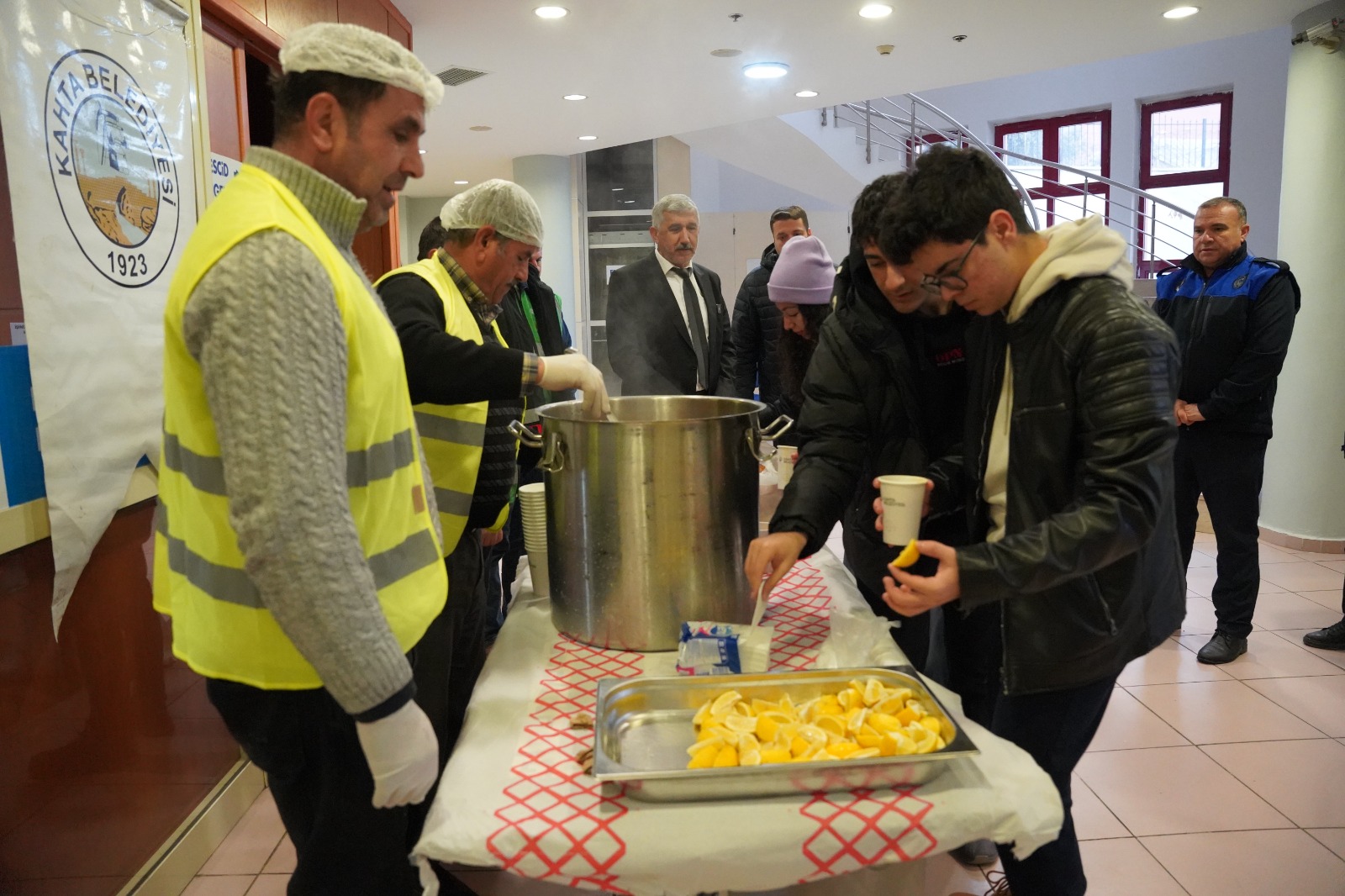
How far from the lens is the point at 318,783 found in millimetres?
1252

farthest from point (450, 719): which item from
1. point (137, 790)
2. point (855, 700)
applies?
point (855, 700)

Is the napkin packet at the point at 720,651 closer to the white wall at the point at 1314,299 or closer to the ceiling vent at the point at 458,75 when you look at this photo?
the white wall at the point at 1314,299

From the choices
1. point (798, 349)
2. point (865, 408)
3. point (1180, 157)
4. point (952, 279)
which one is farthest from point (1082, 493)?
point (1180, 157)

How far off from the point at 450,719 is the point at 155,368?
1060 millimetres

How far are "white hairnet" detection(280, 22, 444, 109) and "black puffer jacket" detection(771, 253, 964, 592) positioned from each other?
37.6 inches

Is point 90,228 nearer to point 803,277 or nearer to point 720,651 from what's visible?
point 720,651

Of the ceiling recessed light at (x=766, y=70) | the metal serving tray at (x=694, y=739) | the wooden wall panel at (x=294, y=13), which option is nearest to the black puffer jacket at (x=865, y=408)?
the metal serving tray at (x=694, y=739)

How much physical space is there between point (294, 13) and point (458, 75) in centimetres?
276

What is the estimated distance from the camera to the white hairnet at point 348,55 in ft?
3.53

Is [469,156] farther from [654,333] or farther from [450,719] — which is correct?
[450,719]

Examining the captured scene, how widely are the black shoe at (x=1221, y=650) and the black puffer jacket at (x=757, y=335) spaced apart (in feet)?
6.26

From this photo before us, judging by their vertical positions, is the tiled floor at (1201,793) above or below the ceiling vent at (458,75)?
below

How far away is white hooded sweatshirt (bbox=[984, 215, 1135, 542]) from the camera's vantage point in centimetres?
133

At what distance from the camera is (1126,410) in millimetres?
1243
